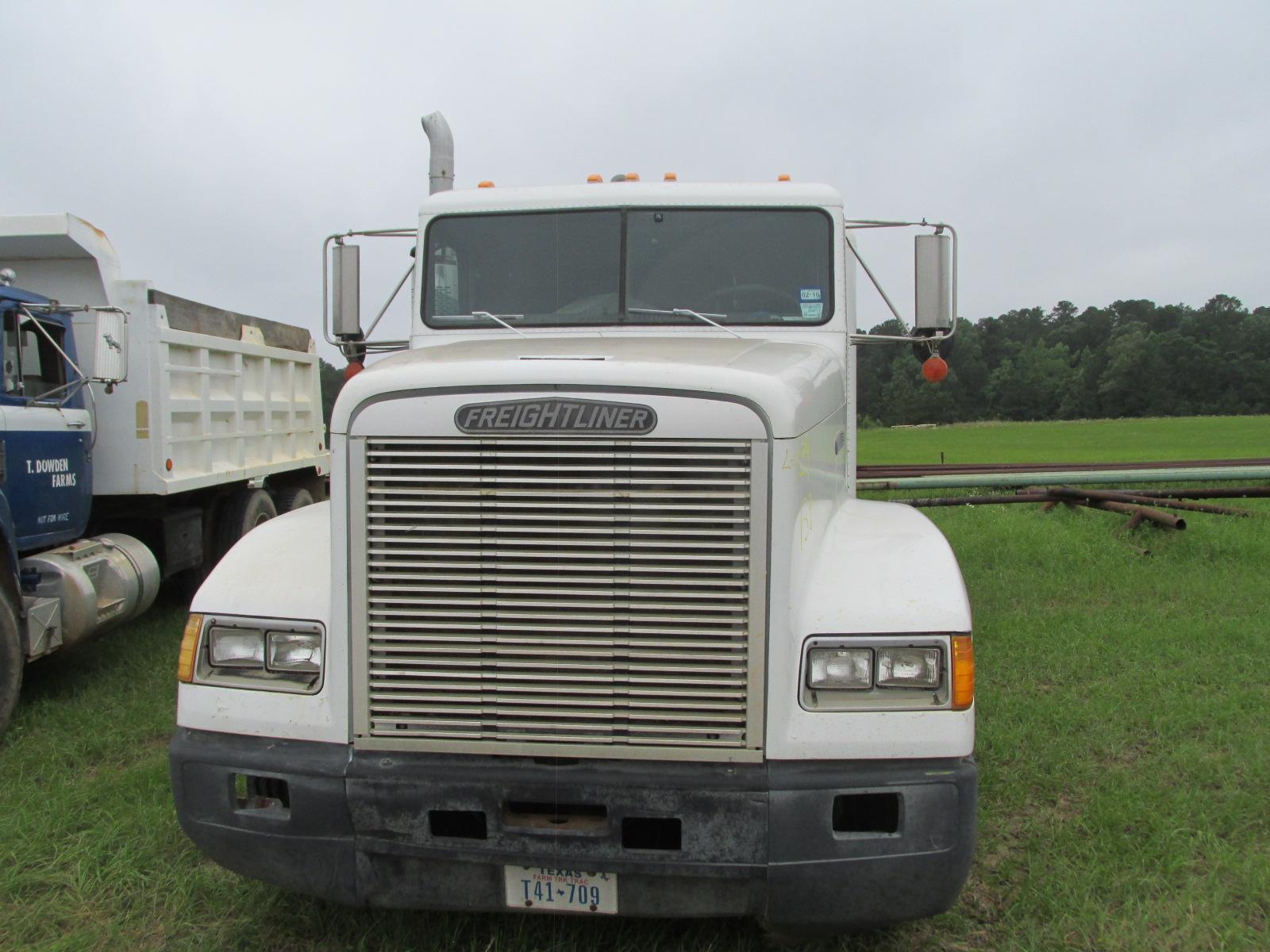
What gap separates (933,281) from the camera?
515 cm

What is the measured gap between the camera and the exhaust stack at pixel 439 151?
6578mm

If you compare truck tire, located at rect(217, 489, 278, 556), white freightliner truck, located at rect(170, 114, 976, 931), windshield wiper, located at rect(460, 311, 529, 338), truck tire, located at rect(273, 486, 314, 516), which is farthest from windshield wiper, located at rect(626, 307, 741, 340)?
truck tire, located at rect(273, 486, 314, 516)

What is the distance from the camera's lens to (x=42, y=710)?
19.2ft

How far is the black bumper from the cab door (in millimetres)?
3791

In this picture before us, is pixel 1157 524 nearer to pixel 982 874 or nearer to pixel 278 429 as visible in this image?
pixel 982 874

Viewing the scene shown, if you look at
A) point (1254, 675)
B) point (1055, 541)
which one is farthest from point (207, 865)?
point (1055, 541)

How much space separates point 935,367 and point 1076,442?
1203 inches

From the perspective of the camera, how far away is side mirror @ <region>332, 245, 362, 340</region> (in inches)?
210

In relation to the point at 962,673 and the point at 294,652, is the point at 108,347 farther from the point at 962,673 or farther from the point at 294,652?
the point at 962,673

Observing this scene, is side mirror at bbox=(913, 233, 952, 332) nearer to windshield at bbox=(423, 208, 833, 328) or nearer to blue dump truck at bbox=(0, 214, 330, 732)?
windshield at bbox=(423, 208, 833, 328)

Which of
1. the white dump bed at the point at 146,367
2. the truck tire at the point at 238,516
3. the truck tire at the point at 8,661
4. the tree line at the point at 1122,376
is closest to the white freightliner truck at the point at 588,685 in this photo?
the truck tire at the point at 8,661

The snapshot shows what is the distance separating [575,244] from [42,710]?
13.2 ft

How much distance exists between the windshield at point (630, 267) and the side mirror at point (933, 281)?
0.54 m

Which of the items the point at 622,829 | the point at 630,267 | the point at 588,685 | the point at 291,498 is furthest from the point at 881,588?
the point at 291,498
